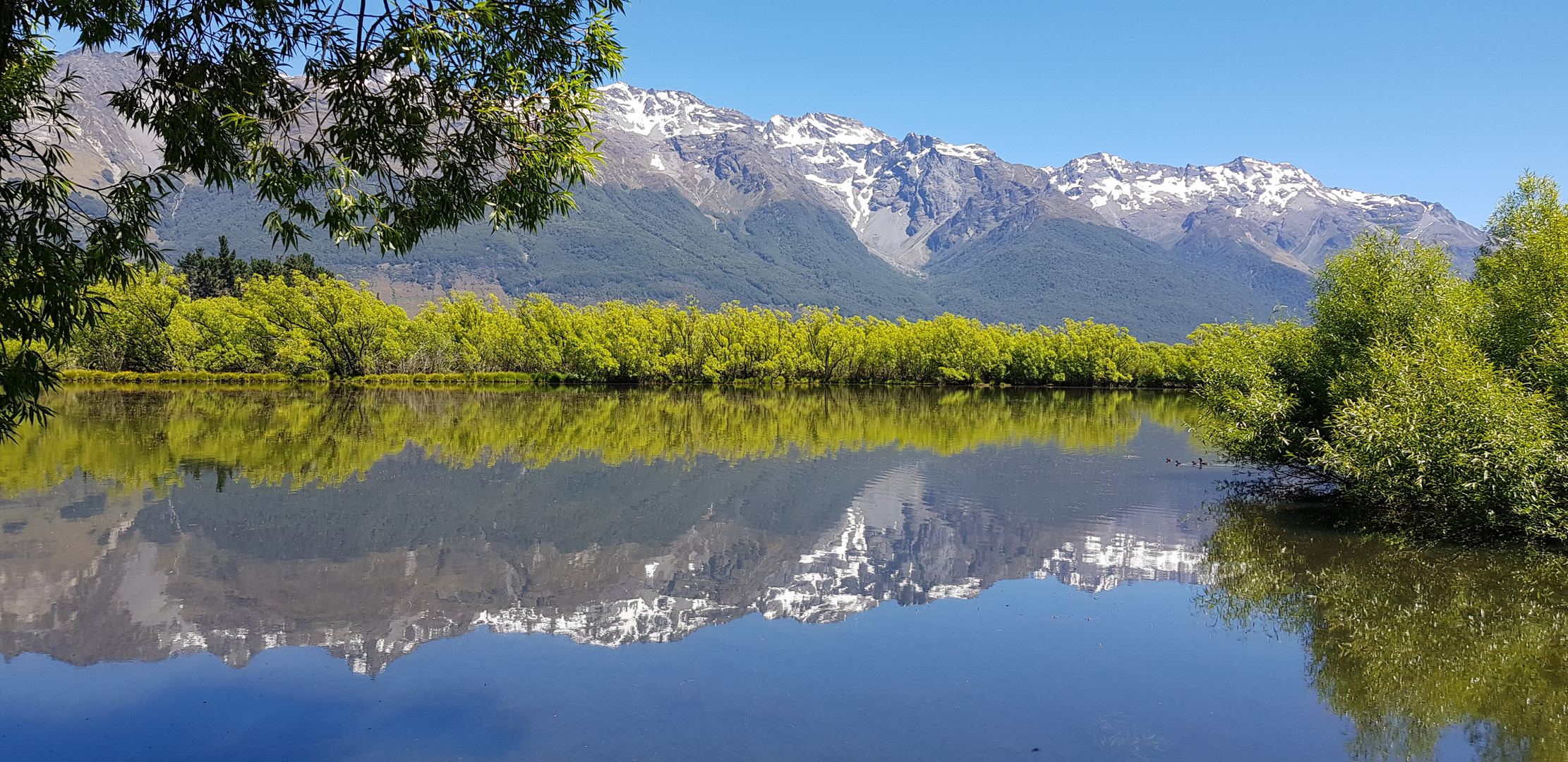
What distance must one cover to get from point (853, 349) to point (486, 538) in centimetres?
9970

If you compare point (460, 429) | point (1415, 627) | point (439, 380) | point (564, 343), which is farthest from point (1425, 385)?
point (564, 343)

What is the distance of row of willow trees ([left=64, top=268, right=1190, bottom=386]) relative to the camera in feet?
273

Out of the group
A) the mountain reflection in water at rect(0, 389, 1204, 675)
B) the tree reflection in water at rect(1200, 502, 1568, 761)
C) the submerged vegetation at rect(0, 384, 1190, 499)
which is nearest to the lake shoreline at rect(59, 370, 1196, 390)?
the submerged vegetation at rect(0, 384, 1190, 499)

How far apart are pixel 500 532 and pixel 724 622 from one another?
816 centimetres

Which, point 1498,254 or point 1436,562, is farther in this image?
point 1498,254

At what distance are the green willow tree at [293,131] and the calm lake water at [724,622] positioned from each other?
17.6 ft

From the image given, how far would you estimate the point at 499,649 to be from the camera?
12.8 m

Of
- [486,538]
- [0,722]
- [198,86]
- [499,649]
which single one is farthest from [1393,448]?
[0,722]

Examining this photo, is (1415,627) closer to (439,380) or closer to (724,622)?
(724,622)

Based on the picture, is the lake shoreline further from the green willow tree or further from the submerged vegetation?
the green willow tree

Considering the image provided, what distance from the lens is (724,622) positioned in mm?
14523

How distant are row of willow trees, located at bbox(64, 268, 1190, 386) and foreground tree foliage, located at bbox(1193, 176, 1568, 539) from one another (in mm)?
75396

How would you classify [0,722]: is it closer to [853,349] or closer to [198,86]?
[198,86]

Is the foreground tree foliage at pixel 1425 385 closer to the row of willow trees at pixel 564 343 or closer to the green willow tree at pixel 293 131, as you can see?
the green willow tree at pixel 293 131
